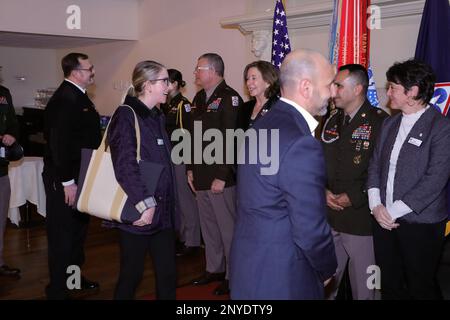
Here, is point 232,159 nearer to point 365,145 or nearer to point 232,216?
point 232,216

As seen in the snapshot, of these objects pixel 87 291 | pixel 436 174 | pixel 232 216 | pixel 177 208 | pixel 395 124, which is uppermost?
pixel 395 124

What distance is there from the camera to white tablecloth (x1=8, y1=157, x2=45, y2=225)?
4742mm

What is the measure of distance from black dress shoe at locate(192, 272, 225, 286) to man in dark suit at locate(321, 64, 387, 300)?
1116 millimetres

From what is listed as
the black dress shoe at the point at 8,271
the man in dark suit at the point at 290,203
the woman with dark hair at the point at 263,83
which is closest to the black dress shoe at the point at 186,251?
the black dress shoe at the point at 8,271

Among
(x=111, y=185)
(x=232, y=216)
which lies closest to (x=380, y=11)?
(x=232, y=216)

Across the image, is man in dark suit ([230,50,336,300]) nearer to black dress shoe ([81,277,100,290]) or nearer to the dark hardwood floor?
the dark hardwood floor

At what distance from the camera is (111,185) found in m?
2.26

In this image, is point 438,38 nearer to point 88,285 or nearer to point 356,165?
point 356,165

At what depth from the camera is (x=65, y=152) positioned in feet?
9.31

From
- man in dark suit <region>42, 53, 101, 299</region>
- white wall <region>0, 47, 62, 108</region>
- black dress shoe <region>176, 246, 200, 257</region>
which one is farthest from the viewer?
white wall <region>0, 47, 62, 108</region>

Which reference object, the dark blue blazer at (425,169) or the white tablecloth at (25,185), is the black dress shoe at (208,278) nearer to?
the dark blue blazer at (425,169)

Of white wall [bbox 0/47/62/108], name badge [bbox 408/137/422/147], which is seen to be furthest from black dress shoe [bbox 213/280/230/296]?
white wall [bbox 0/47/62/108]
